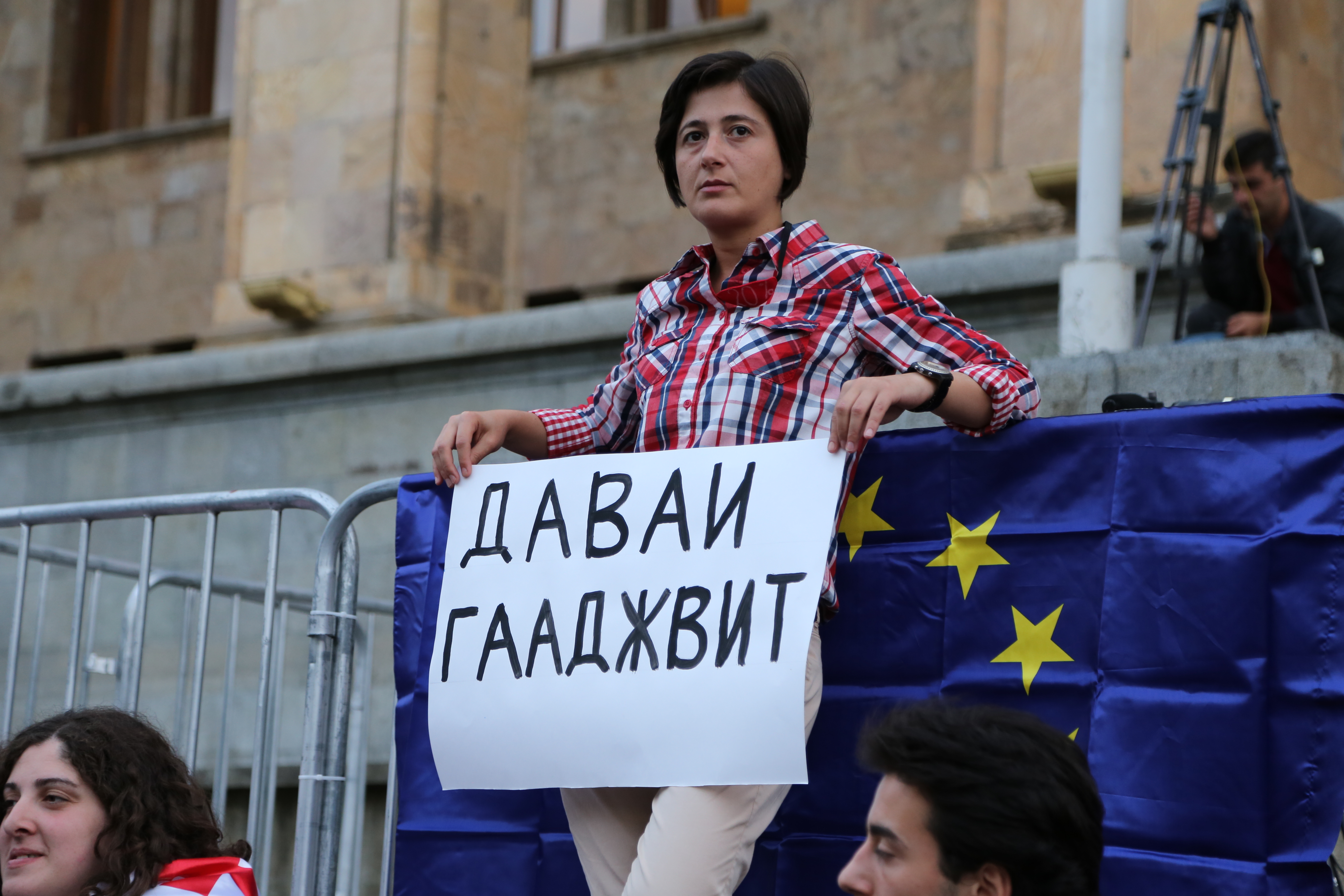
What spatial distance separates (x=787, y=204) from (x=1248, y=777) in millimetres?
11843

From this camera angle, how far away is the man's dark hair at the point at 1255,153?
663 cm

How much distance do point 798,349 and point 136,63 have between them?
17225 mm

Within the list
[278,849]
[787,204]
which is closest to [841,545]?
[278,849]

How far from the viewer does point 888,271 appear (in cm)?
350

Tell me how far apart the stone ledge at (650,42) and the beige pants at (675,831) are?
12.7 m

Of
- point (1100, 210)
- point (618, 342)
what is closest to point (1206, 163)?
point (1100, 210)

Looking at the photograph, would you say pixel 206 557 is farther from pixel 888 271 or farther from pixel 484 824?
pixel 888 271

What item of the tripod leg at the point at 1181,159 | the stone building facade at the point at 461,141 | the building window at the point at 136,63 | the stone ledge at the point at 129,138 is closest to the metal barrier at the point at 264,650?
the tripod leg at the point at 1181,159

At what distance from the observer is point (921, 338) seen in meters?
3.45

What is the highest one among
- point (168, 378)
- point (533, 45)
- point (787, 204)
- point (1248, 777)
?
point (533, 45)

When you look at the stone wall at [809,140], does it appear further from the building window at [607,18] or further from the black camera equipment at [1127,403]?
the black camera equipment at [1127,403]

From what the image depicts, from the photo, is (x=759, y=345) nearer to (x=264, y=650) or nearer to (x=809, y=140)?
(x=264, y=650)

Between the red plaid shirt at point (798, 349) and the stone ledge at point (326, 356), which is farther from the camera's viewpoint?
the stone ledge at point (326, 356)

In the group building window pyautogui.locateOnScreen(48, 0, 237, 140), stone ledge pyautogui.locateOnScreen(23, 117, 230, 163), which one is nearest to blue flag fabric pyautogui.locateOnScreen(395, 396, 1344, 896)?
stone ledge pyautogui.locateOnScreen(23, 117, 230, 163)
